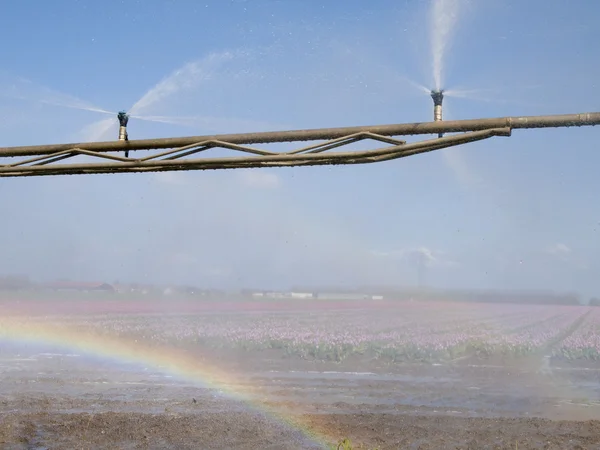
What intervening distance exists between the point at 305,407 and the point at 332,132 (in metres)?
10.0

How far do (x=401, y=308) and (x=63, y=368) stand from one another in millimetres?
31352

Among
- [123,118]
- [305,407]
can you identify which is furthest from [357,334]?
[123,118]

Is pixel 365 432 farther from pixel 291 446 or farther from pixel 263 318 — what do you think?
pixel 263 318

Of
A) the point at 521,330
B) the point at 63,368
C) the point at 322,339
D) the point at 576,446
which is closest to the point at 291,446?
the point at 576,446

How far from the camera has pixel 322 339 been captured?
2652 cm

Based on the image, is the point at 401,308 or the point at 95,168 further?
the point at 401,308

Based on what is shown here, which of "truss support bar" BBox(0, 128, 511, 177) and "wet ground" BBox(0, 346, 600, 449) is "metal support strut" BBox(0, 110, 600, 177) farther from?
"wet ground" BBox(0, 346, 600, 449)

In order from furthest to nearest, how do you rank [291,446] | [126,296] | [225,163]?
[126,296]
[291,446]
[225,163]

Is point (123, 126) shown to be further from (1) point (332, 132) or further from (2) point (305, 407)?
(2) point (305, 407)

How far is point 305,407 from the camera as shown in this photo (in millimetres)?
14320

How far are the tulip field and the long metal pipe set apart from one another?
18.2 metres

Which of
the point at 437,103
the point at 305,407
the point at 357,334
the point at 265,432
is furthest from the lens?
the point at 357,334

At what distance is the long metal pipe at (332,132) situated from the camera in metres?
5.15

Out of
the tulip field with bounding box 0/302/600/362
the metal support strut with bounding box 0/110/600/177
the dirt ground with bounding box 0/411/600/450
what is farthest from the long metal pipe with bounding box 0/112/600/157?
the tulip field with bounding box 0/302/600/362
